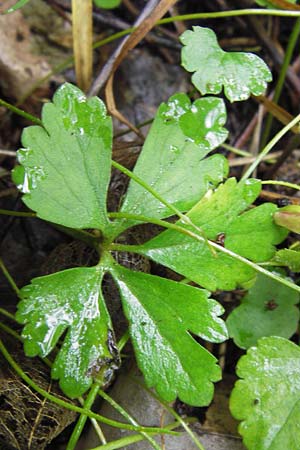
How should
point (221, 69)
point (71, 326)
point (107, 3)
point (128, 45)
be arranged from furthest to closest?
point (107, 3)
point (128, 45)
point (221, 69)
point (71, 326)

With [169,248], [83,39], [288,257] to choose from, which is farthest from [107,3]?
[288,257]

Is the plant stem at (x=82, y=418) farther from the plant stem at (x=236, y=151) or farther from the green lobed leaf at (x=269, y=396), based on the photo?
the plant stem at (x=236, y=151)

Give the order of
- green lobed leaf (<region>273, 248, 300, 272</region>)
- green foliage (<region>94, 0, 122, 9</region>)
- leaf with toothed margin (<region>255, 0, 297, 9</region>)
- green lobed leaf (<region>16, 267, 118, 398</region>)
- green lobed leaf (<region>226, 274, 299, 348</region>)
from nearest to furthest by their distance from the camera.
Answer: green lobed leaf (<region>16, 267, 118, 398</region>)
green lobed leaf (<region>273, 248, 300, 272</region>)
green lobed leaf (<region>226, 274, 299, 348</region>)
leaf with toothed margin (<region>255, 0, 297, 9</region>)
green foliage (<region>94, 0, 122, 9</region>)

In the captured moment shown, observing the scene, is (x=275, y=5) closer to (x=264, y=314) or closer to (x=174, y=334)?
(x=264, y=314)

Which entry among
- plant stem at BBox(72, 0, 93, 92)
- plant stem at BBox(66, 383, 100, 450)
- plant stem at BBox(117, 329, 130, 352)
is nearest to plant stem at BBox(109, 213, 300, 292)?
plant stem at BBox(117, 329, 130, 352)

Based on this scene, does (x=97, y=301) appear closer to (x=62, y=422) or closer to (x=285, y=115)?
(x=62, y=422)

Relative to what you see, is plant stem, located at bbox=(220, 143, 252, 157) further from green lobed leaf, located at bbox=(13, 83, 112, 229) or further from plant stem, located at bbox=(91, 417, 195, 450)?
plant stem, located at bbox=(91, 417, 195, 450)

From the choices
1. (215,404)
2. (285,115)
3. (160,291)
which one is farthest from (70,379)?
(285,115)

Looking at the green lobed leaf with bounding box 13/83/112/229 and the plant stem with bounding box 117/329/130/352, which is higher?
the green lobed leaf with bounding box 13/83/112/229
